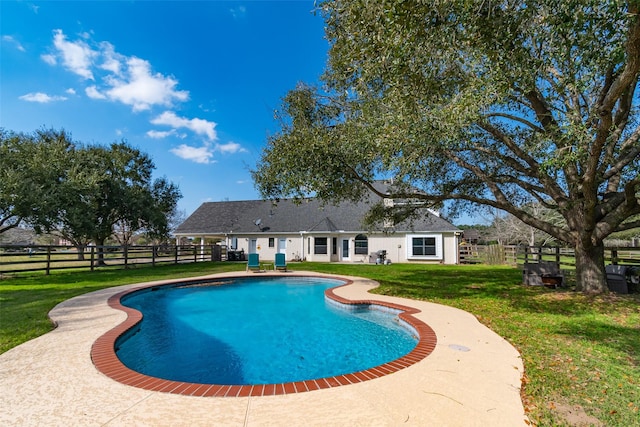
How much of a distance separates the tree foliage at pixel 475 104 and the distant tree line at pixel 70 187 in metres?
12.7

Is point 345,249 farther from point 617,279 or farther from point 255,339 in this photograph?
point 255,339

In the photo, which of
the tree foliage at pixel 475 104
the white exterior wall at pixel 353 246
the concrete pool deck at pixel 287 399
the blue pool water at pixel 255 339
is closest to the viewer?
the concrete pool deck at pixel 287 399

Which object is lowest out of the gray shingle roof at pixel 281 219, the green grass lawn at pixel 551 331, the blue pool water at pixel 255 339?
the blue pool water at pixel 255 339

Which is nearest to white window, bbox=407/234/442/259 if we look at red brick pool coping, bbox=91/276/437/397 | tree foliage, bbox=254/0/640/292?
tree foliage, bbox=254/0/640/292

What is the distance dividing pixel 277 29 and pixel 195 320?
43.1 feet

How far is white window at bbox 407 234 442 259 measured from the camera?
23.9m

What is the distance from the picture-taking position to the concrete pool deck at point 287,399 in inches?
122

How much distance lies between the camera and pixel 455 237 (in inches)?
933

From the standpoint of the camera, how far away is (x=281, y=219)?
2948cm

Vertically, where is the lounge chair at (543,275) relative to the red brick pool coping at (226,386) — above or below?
above

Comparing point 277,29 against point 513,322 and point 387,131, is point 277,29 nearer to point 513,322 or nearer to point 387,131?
point 387,131

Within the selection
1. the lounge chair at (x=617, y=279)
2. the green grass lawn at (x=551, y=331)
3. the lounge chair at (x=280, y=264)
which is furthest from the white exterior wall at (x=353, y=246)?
the lounge chair at (x=617, y=279)

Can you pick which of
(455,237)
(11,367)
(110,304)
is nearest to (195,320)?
(110,304)

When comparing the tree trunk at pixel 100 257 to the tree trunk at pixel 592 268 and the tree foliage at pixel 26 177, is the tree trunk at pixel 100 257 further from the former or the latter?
the tree trunk at pixel 592 268
